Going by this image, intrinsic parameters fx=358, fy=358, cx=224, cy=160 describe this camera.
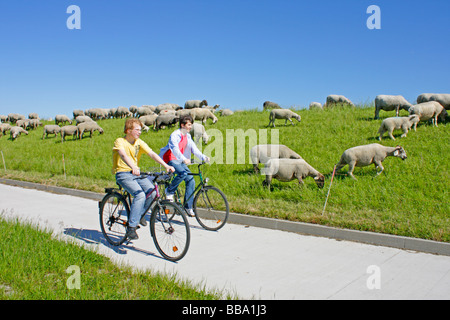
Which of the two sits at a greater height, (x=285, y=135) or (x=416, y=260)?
(x=285, y=135)

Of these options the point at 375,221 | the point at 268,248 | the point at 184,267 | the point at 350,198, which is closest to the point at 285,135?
the point at 350,198

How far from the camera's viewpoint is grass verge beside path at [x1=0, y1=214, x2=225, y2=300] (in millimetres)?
4168

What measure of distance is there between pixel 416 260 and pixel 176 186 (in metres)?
4.63

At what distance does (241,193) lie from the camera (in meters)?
10.2

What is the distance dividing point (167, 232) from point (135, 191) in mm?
854

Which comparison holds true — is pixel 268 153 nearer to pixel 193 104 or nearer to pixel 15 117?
pixel 193 104

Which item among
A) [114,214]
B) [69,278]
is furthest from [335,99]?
[69,278]

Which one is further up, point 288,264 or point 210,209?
point 210,209

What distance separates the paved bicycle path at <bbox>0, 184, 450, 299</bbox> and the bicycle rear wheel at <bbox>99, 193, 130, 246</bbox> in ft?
0.69

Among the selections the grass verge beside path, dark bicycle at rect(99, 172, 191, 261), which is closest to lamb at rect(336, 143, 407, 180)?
dark bicycle at rect(99, 172, 191, 261)

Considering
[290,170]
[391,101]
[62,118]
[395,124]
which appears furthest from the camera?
[62,118]

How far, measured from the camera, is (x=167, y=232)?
5676mm

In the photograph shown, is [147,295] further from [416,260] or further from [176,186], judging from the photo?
[416,260]

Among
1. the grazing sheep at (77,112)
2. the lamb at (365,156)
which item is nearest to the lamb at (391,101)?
the lamb at (365,156)
